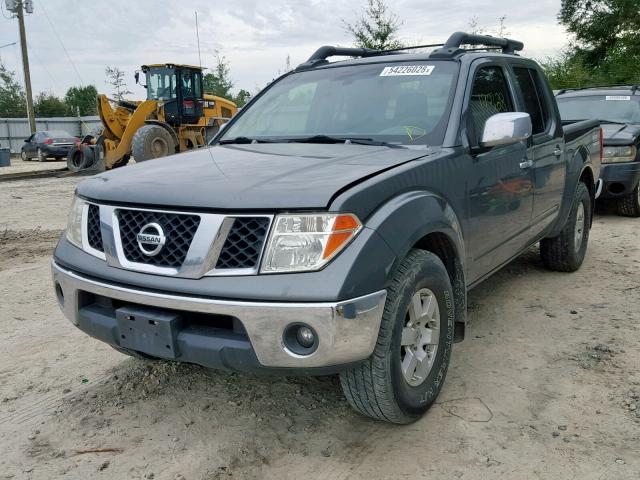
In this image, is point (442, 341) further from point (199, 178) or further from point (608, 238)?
point (608, 238)

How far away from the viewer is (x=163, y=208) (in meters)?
2.47

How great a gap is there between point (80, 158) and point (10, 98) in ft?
136

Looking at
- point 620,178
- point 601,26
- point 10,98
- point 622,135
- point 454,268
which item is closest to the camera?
point 454,268

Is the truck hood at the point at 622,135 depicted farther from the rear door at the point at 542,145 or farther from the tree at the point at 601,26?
the tree at the point at 601,26

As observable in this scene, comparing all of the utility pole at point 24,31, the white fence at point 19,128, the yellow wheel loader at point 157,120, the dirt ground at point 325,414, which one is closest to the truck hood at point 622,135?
the dirt ground at point 325,414

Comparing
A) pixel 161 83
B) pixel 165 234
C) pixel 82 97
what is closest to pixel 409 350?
pixel 165 234

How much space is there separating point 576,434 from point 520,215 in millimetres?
1572

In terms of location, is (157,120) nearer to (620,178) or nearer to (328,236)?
(620,178)

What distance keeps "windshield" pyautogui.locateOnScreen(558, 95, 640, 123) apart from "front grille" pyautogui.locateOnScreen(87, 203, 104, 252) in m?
7.57

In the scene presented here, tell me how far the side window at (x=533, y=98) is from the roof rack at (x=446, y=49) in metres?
0.24

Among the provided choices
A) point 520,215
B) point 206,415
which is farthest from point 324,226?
point 520,215

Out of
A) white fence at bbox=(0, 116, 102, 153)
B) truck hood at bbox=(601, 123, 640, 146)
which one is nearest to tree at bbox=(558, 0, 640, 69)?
truck hood at bbox=(601, 123, 640, 146)

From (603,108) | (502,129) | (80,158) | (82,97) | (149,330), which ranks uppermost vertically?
(82,97)

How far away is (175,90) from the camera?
1623cm
